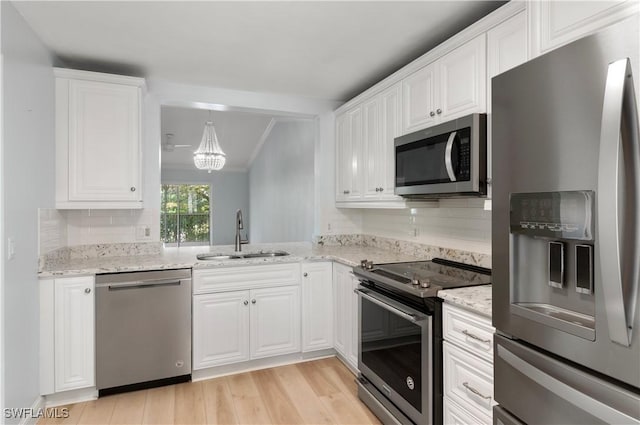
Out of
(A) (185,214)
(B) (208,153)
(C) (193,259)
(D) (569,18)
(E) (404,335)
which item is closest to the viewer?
(D) (569,18)

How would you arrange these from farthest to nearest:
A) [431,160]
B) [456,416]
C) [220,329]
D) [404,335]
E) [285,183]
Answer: [285,183] < [220,329] < [431,160] < [404,335] < [456,416]

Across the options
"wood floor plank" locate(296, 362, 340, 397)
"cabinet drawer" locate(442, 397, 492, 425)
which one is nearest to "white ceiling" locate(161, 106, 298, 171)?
"wood floor plank" locate(296, 362, 340, 397)

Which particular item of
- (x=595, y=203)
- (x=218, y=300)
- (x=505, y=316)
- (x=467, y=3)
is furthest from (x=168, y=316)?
(x=467, y=3)

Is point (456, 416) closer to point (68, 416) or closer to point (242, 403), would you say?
point (242, 403)

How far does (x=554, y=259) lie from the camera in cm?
113

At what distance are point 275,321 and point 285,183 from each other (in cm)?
357

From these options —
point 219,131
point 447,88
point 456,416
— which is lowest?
point 456,416

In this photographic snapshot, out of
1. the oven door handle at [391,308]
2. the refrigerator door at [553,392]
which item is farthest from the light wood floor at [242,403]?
the refrigerator door at [553,392]

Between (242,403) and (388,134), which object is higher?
(388,134)

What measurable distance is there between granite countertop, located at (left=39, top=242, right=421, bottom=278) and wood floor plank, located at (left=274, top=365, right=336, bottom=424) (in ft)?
2.86

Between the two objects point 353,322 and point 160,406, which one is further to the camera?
point 353,322

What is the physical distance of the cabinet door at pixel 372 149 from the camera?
2.89 m

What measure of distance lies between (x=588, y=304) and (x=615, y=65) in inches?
25.1

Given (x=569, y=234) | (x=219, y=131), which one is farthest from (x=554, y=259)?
(x=219, y=131)
